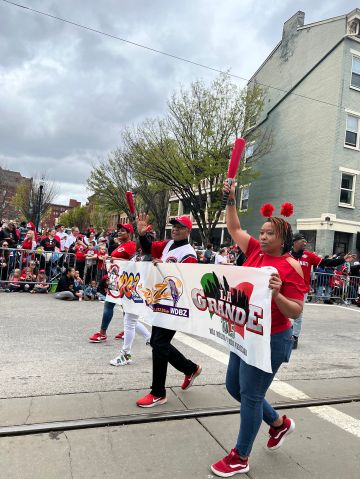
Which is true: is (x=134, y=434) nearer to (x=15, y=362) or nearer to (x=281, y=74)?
(x=15, y=362)

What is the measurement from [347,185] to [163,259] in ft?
65.4

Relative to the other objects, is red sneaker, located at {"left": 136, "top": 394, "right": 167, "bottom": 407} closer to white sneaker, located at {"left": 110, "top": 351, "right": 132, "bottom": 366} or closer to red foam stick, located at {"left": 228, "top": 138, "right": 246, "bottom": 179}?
white sneaker, located at {"left": 110, "top": 351, "right": 132, "bottom": 366}

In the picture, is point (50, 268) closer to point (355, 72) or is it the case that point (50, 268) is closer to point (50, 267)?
point (50, 267)

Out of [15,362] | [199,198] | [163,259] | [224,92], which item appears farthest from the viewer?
[199,198]

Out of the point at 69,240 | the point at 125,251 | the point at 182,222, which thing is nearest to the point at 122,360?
the point at 125,251

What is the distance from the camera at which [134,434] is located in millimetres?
3322

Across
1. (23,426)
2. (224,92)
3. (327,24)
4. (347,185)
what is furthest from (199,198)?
(23,426)

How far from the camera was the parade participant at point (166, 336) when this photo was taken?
3.89 m

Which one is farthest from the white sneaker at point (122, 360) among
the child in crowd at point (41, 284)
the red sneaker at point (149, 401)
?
the child in crowd at point (41, 284)

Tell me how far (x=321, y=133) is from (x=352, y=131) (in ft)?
5.37

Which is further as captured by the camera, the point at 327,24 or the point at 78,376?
the point at 327,24

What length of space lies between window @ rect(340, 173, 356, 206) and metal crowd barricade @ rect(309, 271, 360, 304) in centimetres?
796

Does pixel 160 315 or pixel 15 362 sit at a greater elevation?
pixel 160 315

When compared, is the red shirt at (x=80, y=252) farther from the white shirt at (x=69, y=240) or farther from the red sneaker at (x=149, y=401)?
the red sneaker at (x=149, y=401)
